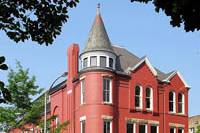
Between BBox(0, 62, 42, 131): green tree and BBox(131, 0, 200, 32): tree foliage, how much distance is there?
3373 centimetres

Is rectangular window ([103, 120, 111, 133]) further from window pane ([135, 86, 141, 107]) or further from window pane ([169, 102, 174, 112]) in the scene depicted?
window pane ([169, 102, 174, 112])

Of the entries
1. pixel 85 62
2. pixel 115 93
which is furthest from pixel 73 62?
pixel 115 93

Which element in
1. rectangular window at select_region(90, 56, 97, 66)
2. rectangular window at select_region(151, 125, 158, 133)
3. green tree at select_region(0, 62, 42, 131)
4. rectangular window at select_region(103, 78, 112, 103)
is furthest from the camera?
rectangular window at select_region(151, 125, 158, 133)

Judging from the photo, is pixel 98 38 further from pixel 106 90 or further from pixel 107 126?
pixel 107 126

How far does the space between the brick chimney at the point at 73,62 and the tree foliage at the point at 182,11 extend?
161 ft

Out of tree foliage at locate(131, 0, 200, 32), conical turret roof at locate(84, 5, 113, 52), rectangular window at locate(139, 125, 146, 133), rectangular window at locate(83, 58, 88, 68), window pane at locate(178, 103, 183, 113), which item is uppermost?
conical turret roof at locate(84, 5, 113, 52)

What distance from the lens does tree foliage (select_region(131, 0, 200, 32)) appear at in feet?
31.7

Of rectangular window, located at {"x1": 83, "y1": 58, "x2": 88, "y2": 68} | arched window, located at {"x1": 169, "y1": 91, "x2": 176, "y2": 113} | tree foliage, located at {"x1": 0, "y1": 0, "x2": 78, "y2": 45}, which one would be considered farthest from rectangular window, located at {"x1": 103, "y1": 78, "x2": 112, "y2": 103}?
tree foliage, located at {"x1": 0, "y1": 0, "x2": 78, "y2": 45}

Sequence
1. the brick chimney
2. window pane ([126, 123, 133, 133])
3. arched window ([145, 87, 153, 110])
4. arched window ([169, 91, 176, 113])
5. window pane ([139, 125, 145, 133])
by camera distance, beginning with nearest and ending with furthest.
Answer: window pane ([126, 123, 133, 133]) < window pane ([139, 125, 145, 133]) < arched window ([145, 87, 153, 110]) < the brick chimney < arched window ([169, 91, 176, 113])

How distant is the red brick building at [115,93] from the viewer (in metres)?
55.1

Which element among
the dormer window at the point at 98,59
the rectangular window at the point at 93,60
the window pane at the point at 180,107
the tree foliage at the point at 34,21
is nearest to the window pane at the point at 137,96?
the dormer window at the point at 98,59

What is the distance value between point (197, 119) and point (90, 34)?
5360cm

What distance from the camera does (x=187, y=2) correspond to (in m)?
9.60

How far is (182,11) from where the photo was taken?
9.77m
